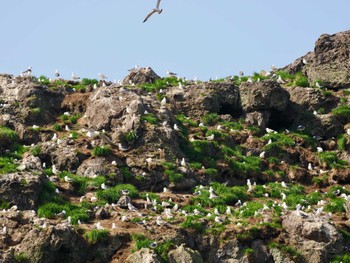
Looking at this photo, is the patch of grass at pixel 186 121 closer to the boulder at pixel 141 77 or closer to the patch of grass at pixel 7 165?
the boulder at pixel 141 77

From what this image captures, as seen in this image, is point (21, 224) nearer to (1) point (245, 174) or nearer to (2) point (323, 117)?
(1) point (245, 174)

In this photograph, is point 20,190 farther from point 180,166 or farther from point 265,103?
point 265,103

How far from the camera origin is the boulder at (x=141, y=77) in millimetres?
50375

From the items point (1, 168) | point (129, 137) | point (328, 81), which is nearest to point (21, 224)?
point (1, 168)

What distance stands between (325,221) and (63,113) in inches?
642

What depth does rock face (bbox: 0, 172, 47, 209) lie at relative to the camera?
3469 cm

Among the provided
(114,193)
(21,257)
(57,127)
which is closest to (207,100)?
(57,127)

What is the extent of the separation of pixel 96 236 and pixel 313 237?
7204 mm

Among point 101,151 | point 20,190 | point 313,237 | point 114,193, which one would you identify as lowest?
point 313,237

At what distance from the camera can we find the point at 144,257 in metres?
30.4

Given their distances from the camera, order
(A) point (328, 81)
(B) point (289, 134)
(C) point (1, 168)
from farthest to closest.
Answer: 1. (A) point (328, 81)
2. (B) point (289, 134)
3. (C) point (1, 168)

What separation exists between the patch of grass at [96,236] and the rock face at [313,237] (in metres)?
6.16

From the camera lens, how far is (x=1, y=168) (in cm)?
3762

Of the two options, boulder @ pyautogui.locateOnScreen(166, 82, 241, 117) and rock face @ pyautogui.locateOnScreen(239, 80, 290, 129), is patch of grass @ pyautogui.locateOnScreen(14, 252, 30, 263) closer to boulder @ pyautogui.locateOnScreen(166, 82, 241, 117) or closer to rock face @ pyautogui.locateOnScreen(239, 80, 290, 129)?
boulder @ pyautogui.locateOnScreen(166, 82, 241, 117)
